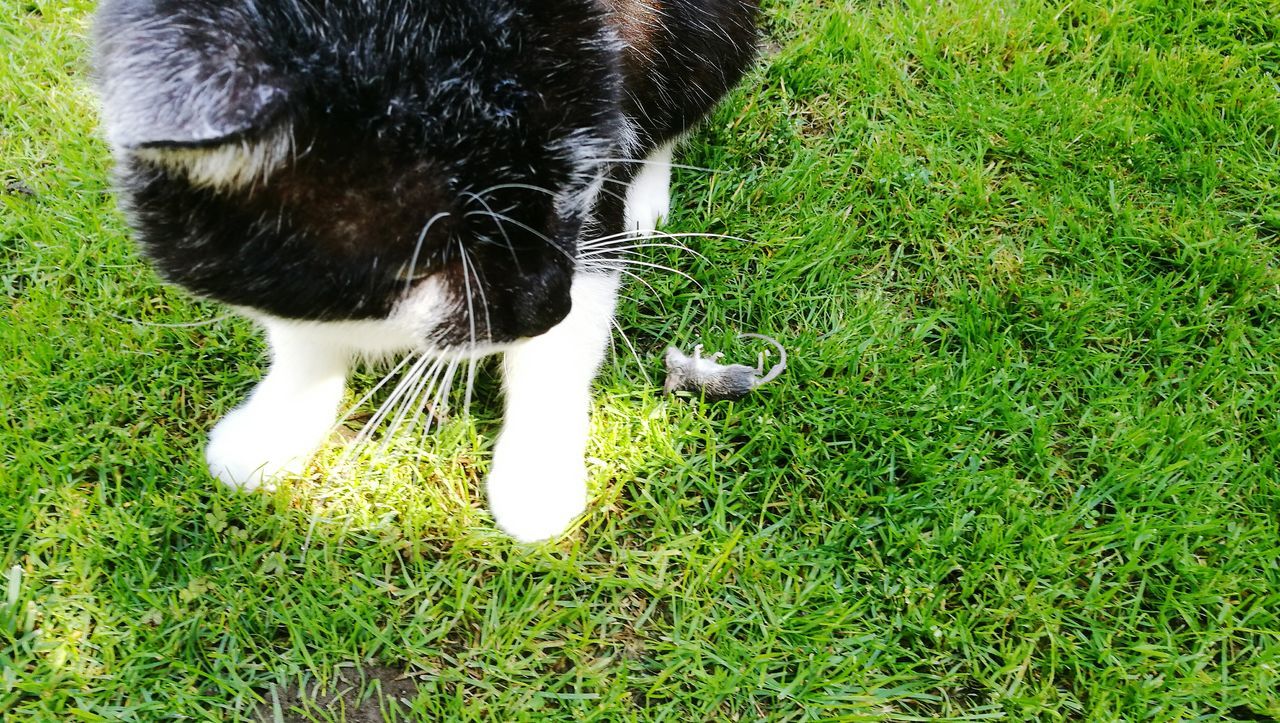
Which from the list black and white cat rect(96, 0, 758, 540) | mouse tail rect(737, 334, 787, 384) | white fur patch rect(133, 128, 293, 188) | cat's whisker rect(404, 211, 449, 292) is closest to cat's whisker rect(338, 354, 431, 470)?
black and white cat rect(96, 0, 758, 540)

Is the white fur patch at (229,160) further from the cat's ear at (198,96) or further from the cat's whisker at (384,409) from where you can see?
the cat's whisker at (384,409)

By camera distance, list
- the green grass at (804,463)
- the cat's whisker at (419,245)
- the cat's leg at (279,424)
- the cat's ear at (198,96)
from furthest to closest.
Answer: the cat's leg at (279,424) → the green grass at (804,463) → the cat's whisker at (419,245) → the cat's ear at (198,96)

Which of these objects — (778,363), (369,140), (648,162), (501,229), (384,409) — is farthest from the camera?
(648,162)

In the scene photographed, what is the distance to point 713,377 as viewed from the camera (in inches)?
67.4

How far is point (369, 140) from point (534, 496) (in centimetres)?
75

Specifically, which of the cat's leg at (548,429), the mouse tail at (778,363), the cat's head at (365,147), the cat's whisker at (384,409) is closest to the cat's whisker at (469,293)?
the cat's head at (365,147)

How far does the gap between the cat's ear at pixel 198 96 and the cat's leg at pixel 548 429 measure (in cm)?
64

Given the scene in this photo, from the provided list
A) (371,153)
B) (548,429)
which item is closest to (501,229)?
(371,153)

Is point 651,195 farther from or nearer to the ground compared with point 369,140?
nearer to the ground

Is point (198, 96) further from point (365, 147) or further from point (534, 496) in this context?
point (534, 496)

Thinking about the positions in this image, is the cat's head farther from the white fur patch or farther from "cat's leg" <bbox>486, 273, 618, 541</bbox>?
"cat's leg" <bbox>486, 273, 618, 541</bbox>

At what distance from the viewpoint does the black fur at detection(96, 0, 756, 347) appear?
87 cm

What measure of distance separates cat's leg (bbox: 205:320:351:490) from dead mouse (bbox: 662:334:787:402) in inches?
25.0

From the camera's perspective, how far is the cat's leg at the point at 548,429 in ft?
4.87
